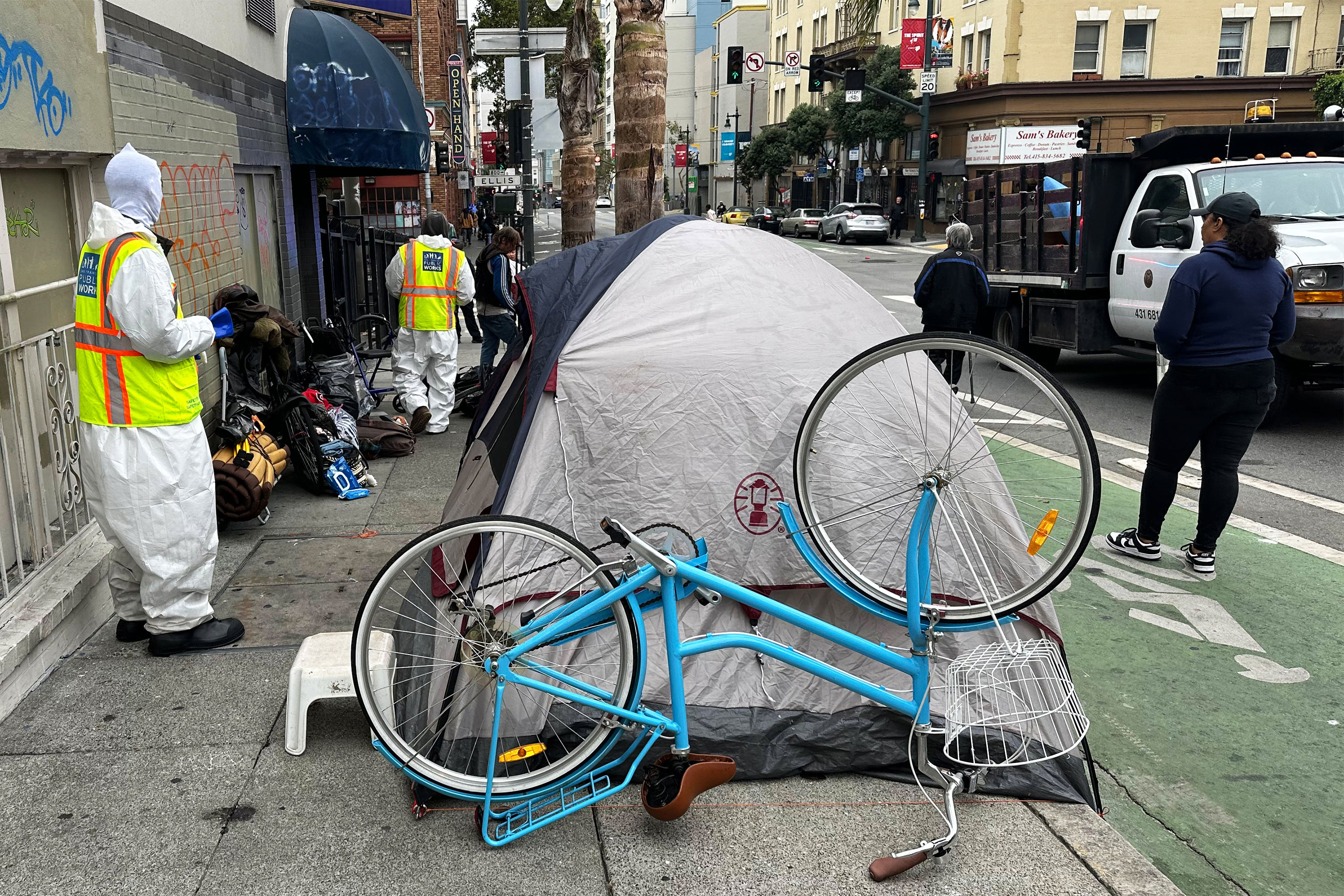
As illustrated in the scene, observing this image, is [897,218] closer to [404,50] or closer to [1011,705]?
[404,50]

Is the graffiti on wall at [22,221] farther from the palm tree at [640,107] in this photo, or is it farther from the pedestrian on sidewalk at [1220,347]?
the palm tree at [640,107]

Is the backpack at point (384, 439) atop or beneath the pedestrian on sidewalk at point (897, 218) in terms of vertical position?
beneath

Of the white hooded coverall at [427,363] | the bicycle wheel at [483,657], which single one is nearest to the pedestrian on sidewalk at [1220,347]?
the bicycle wheel at [483,657]

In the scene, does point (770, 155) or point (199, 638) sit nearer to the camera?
point (199, 638)

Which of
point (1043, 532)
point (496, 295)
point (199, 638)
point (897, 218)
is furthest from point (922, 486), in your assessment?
point (897, 218)

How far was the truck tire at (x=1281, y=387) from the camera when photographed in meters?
8.95

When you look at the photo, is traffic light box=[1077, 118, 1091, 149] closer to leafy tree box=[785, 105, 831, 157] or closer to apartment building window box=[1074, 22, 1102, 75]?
apartment building window box=[1074, 22, 1102, 75]

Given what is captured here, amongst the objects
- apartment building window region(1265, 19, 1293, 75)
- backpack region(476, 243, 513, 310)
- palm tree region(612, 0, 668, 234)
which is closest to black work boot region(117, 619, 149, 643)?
backpack region(476, 243, 513, 310)

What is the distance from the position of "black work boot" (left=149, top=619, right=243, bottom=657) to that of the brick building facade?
16699 mm

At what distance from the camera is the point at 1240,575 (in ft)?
19.5

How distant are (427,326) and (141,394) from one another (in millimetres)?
5429

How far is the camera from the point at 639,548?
318 cm

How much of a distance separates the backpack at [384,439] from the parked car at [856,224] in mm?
36320

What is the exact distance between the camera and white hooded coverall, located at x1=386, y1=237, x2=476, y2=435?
9.65 meters
